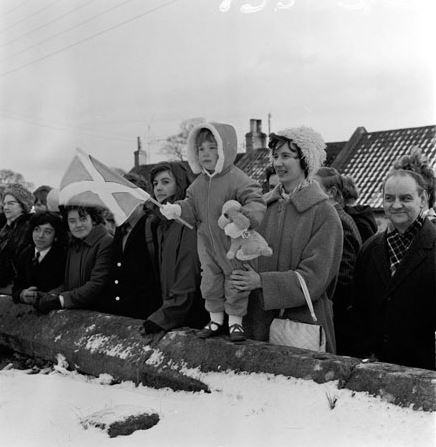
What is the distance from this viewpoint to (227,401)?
3.01m

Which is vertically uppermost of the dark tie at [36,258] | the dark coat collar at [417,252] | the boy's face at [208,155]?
the boy's face at [208,155]

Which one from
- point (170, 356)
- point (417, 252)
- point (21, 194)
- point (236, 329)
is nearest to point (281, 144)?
point (417, 252)

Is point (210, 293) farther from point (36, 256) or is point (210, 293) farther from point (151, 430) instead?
point (36, 256)

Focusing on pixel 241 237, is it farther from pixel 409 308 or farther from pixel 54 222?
pixel 54 222

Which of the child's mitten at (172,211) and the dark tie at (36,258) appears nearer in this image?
the child's mitten at (172,211)

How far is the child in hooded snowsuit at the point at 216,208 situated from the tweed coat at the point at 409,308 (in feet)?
2.50

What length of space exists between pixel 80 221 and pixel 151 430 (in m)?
2.78

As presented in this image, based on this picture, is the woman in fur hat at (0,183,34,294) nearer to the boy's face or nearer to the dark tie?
the dark tie

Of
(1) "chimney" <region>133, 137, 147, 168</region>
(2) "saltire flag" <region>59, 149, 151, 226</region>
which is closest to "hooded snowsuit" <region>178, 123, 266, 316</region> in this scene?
(2) "saltire flag" <region>59, 149, 151, 226</region>

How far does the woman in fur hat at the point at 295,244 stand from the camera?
11.1ft

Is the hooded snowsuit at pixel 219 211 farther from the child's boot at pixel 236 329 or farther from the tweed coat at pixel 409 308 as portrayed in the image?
the tweed coat at pixel 409 308

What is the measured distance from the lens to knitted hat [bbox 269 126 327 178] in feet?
11.6

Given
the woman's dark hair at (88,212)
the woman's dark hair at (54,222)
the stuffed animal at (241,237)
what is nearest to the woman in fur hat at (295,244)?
the stuffed animal at (241,237)

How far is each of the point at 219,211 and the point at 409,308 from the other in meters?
1.15
